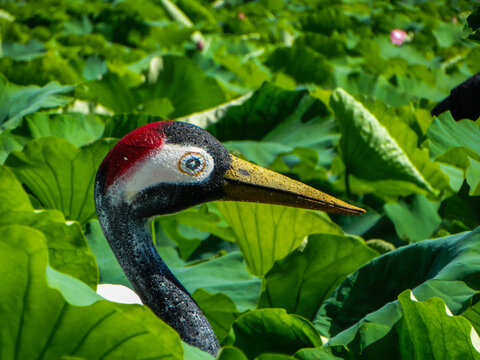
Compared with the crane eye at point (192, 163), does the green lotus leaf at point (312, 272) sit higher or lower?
lower

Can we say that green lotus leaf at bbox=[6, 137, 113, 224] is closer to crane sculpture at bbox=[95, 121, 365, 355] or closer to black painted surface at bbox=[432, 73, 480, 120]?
crane sculpture at bbox=[95, 121, 365, 355]

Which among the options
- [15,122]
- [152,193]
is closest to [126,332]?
[152,193]

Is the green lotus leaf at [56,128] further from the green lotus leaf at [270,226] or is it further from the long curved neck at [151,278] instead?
the long curved neck at [151,278]

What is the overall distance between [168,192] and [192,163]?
65 millimetres

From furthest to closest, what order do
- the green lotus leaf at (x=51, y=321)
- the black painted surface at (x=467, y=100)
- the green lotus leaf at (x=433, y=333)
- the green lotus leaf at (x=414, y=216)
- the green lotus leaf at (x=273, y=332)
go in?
the black painted surface at (x=467, y=100)
the green lotus leaf at (x=414, y=216)
the green lotus leaf at (x=273, y=332)
the green lotus leaf at (x=433, y=333)
the green lotus leaf at (x=51, y=321)

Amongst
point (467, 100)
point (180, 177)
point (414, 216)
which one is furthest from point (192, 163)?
point (467, 100)

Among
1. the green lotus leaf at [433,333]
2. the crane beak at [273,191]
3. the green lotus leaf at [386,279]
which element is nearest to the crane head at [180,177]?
the crane beak at [273,191]

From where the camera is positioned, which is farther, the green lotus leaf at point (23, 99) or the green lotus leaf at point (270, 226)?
the green lotus leaf at point (23, 99)

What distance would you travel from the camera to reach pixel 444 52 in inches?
158

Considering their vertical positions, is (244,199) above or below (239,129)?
above

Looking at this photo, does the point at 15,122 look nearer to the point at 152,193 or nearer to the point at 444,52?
the point at 152,193

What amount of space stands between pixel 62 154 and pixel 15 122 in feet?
1.25

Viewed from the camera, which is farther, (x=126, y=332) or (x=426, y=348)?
(x=426, y=348)

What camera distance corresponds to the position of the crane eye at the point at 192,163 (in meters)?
1.22
